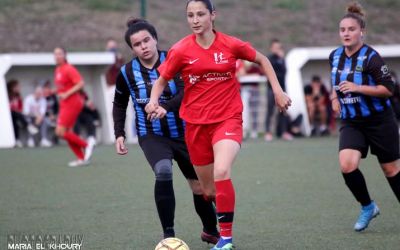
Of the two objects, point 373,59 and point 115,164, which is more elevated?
point 373,59

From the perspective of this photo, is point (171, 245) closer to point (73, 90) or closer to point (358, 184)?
point (358, 184)

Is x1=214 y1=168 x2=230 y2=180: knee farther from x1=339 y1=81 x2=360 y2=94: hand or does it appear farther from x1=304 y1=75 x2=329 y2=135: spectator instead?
x1=304 y1=75 x2=329 y2=135: spectator

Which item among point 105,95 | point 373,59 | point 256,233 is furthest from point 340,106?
point 105,95

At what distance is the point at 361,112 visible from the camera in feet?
24.6

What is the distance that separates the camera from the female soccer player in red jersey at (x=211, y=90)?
6344mm

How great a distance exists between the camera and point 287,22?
3000cm

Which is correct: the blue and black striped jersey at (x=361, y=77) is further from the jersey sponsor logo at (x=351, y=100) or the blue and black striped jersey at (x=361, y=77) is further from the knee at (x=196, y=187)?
the knee at (x=196, y=187)

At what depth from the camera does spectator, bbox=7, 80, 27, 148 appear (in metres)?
18.4

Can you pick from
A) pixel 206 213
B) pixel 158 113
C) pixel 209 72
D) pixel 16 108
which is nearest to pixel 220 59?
pixel 209 72

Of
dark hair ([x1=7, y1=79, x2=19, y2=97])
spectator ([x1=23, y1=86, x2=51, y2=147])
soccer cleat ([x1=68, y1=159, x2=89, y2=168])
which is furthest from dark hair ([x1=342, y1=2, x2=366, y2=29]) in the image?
dark hair ([x1=7, y1=79, x2=19, y2=97])

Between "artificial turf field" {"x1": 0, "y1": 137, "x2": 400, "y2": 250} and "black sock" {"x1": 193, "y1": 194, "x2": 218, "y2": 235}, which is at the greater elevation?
"black sock" {"x1": 193, "y1": 194, "x2": 218, "y2": 235}

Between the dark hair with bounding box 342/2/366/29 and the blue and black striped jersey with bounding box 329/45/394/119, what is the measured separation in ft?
0.74

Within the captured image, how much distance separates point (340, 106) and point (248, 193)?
2647 millimetres

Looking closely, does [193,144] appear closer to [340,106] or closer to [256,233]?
[256,233]
